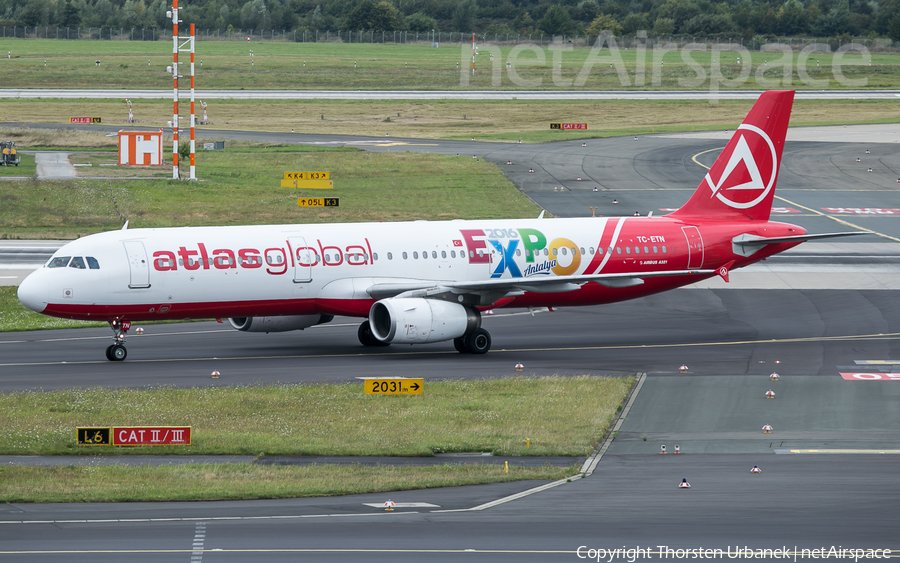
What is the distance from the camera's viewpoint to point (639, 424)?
27.4 metres

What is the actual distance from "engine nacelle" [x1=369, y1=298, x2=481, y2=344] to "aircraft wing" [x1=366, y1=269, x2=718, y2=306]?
0.80 meters

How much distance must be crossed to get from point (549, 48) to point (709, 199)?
150485mm

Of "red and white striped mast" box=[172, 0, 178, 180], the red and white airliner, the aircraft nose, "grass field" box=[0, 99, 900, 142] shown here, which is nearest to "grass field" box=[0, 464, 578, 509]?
the aircraft nose

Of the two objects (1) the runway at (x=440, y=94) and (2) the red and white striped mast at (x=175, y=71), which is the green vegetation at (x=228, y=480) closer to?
(2) the red and white striped mast at (x=175, y=71)

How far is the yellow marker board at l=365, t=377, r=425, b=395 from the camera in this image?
30.3 m

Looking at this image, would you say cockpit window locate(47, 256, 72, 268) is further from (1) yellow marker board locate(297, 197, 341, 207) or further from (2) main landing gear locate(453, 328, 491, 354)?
(1) yellow marker board locate(297, 197, 341, 207)

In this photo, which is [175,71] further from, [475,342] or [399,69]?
[399,69]

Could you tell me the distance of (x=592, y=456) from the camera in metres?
24.4

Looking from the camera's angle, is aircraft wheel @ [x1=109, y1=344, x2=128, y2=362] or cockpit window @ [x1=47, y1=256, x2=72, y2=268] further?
aircraft wheel @ [x1=109, y1=344, x2=128, y2=362]

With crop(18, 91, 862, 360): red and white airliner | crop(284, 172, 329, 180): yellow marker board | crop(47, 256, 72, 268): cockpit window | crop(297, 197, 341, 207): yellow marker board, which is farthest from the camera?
crop(284, 172, 329, 180): yellow marker board

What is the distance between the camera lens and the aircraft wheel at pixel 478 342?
36.6m

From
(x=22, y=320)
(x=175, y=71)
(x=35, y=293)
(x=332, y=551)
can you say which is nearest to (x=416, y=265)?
(x=35, y=293)

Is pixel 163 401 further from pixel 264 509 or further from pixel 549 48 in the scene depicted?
pixel 549 48

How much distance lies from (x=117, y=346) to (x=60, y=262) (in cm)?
326
